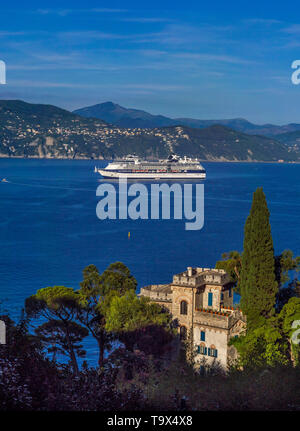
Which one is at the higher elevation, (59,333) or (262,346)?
(59,333)

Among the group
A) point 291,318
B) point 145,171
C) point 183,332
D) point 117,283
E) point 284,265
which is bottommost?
point 183,332

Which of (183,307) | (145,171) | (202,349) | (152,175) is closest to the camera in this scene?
(202,349)

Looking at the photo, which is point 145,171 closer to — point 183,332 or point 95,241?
point 95,241

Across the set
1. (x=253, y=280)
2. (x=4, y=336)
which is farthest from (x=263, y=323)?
(x=4, y=336)

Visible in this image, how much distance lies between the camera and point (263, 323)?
25109 mm

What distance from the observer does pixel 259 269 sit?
26.7 m

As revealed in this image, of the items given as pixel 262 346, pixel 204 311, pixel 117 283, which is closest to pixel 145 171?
pixel 117 283

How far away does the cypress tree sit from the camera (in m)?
26.4

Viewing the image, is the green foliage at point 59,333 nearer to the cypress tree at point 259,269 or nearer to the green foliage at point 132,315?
the green foliage at point 132,315

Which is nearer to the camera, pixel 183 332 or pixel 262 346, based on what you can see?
pixel 262 346
